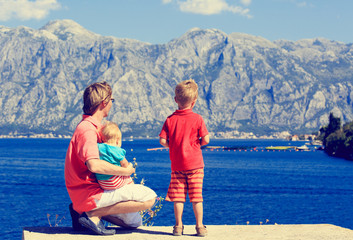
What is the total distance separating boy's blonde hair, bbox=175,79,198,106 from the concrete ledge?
93.9 inches

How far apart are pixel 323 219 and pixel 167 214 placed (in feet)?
50.9

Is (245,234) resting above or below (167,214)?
above

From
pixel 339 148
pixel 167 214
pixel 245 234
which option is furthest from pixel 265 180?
pixel 245 234

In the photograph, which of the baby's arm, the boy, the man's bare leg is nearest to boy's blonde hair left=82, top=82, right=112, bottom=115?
the boy

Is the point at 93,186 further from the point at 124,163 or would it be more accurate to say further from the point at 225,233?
the point at 225,233

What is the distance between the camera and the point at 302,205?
62219 mm


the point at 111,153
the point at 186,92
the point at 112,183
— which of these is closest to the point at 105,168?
the point at 111,153

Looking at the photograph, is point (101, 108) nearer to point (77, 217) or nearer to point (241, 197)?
point (77, 217)

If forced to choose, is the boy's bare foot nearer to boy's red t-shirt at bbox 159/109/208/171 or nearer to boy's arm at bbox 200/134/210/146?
boy's red t-shirt at bbox 159/109/208/171

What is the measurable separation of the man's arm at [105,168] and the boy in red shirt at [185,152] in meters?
1.12

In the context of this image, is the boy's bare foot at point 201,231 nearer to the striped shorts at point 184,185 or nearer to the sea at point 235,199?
the striped shorts at point 184,185

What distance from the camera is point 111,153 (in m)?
8.31

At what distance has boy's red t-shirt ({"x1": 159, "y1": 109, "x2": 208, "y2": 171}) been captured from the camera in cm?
913

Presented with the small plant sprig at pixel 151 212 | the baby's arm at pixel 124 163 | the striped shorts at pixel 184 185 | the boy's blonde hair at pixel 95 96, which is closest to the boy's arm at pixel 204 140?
the striped shorts at pixel 184 185
